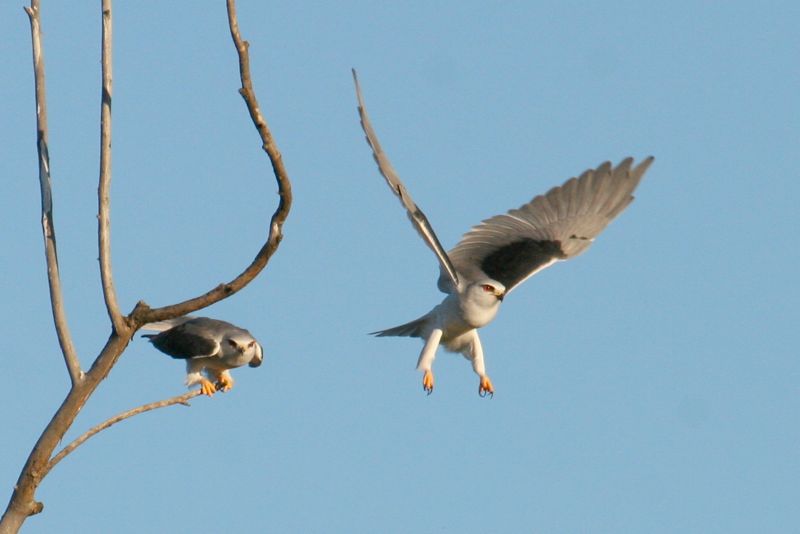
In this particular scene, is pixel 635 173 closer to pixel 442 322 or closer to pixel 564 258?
pixel 564 258

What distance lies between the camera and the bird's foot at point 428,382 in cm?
1070

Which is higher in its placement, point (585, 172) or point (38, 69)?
point (585, 172)

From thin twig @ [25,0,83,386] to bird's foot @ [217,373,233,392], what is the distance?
5.20m

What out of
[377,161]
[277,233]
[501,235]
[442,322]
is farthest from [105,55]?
[501,235]

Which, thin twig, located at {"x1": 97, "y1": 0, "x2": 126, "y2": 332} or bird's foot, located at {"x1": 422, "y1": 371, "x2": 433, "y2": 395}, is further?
bird's foot, located at {"x1": 422, "y1": 371, "x2": 433, "y2": 395}

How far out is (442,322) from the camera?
444 inches

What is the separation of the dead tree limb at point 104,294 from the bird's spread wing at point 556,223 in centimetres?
687

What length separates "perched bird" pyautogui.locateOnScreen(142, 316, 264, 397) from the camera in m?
10.3

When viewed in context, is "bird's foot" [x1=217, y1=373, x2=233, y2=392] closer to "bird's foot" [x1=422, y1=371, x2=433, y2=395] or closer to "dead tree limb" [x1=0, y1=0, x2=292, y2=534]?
"bird's foot" [x1=422, y1=371, x2=433, y2=395]

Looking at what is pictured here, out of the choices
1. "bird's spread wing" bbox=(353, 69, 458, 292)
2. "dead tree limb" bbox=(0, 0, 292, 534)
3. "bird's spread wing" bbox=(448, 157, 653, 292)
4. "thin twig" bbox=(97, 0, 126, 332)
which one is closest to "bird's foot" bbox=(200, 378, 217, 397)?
"bird's spread wing" bbox=(353, 69, 458, 292)

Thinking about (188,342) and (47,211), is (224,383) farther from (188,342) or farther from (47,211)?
(47,211)

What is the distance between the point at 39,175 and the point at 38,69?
0.47 metres

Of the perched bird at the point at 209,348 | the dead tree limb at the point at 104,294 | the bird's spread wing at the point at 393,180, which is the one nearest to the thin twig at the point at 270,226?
the dead tree limb at the point at 104,294

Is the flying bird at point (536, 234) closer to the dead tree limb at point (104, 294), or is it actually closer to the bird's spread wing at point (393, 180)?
the bird's spread wing at point (393, 180)
